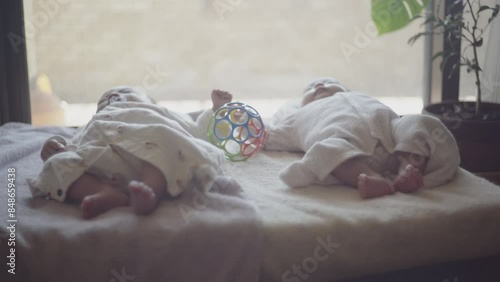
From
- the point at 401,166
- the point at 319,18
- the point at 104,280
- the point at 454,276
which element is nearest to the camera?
the point at 104,280

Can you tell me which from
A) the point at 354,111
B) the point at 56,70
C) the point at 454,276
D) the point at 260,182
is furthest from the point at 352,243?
the point at 56,70

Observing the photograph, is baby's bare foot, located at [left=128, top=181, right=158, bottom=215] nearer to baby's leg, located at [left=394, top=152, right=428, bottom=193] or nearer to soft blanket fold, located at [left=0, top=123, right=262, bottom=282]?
soft blanket fold, located at [left=0, top=123, right=262, bottom=282]

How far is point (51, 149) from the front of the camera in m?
1.47

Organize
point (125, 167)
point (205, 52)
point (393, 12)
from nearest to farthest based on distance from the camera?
point (125, 167) < point (393, 12) < point (205, 52)

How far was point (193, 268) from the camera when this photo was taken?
3.76ft

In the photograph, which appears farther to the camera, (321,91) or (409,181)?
(321,91)

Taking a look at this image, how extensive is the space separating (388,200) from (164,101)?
1.44 meters

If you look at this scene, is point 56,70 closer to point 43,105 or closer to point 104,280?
point 43,105

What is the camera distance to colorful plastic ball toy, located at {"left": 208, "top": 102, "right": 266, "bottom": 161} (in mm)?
1703

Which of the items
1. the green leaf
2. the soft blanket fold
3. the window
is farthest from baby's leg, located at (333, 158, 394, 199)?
the window

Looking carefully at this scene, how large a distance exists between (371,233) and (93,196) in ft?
2.01

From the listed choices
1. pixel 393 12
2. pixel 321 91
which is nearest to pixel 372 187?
pixel 321 91

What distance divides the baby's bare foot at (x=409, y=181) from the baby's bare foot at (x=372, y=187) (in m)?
0.02

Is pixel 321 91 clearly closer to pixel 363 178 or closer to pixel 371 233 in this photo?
pixel 363 178
